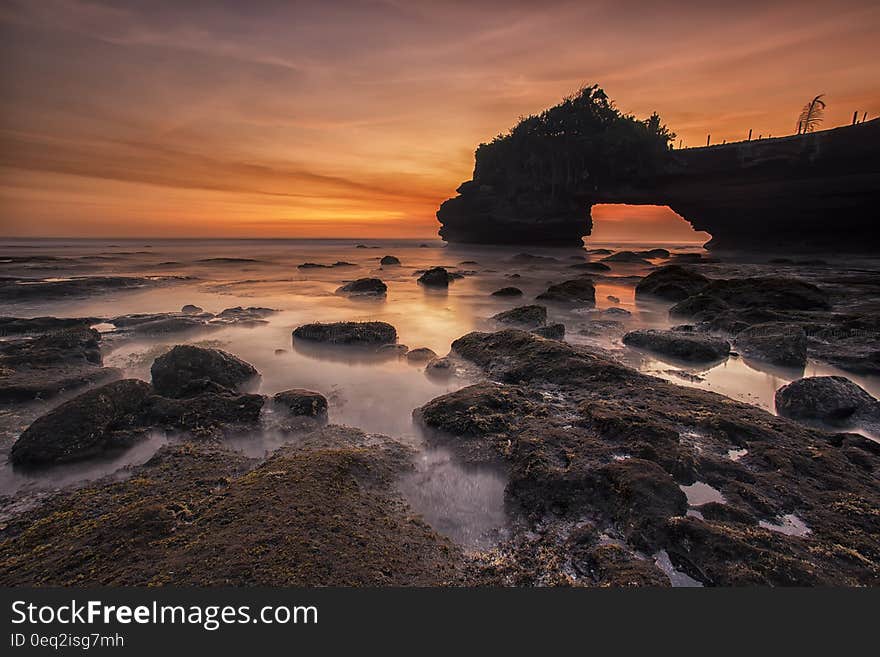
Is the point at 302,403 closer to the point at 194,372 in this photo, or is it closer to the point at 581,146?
the point at 194,372

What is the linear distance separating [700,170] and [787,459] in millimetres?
38491

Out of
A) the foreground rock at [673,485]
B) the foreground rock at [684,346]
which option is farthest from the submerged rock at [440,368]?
the foreground rock at [684,346]

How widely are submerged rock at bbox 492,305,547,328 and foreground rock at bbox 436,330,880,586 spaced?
4140 mm

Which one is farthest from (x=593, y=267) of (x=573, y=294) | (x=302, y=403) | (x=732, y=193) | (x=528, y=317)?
(x=302, y=403)

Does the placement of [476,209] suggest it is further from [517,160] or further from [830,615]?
[830,615]

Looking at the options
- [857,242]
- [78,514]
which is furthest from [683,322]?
[857,242]

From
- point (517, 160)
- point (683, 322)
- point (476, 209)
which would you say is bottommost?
point (683, 322)

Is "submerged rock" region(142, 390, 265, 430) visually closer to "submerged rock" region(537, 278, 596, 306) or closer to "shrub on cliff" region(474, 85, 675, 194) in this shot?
"submerged rock" region(537, 278, 596, 306)

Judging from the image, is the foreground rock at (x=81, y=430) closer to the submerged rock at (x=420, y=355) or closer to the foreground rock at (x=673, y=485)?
the foreground rock at (x=673, y=485)

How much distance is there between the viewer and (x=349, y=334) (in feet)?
21.9

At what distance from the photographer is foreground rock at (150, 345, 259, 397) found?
4.09 metres

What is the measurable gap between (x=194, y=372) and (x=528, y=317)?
629 cm

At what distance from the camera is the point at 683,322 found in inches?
348

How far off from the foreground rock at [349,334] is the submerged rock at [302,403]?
2.53m
